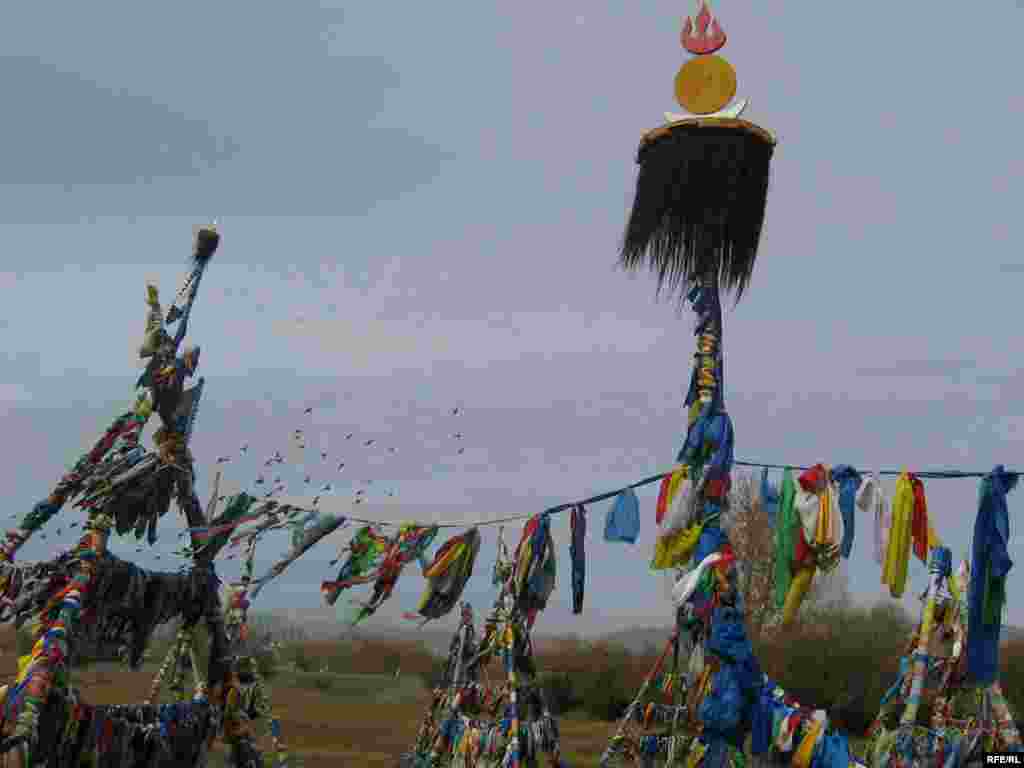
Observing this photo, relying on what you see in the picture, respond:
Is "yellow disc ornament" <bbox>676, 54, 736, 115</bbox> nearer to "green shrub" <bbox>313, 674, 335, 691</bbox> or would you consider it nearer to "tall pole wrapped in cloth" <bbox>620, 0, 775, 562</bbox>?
"tall pole wrapped in cloth" <bbox>620, 0, 775, 562</bbox>

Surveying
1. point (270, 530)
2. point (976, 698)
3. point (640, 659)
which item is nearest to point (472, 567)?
point (270, 530)

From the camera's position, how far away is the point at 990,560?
659 centimetres

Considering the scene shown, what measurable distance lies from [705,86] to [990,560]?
4.13 m

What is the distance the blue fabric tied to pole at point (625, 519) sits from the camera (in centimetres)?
811

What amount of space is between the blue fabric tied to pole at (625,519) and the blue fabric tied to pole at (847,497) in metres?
1.60

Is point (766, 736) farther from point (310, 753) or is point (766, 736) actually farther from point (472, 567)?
point (310, 753)

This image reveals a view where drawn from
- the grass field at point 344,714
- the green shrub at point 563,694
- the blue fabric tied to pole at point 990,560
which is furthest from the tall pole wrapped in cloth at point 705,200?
the green shrub at point 563,694

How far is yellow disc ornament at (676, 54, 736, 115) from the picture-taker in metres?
8.10

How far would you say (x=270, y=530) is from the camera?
836 cm

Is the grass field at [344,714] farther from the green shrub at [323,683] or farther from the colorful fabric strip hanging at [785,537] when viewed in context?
the colorful fabric strip hanging at [785,537]

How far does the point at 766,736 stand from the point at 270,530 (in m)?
4.14

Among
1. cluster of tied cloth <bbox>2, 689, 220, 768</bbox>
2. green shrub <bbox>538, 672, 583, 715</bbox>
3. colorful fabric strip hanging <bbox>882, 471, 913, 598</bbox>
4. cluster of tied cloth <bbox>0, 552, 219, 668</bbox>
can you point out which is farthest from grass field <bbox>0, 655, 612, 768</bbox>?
colorful fabric strip hanging <bbox>882, 471, 913, 598</bbox>

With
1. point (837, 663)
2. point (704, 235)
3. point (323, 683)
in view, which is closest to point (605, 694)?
point (837, 663)

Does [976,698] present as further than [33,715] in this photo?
Yes
